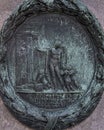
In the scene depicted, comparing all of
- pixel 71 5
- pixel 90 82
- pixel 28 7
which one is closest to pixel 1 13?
pixel 28 7

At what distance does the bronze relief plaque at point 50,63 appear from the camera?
5.94m

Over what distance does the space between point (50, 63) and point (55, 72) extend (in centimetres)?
9

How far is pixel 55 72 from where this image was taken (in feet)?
19.6

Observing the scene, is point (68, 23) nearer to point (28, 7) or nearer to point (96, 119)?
point (28, 7)

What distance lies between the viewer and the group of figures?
5945 millimetres

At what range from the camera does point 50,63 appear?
5945 millimetres

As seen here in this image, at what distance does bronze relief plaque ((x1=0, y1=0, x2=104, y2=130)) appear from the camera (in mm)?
5941

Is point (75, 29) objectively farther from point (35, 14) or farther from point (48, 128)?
point (48, 128)

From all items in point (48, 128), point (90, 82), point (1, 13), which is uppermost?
point (1, 13)

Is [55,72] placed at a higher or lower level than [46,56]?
lower

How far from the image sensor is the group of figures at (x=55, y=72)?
5.95 meters

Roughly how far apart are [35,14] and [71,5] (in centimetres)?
33

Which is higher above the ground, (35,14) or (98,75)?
(35,14)

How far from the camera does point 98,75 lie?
6027 mm
